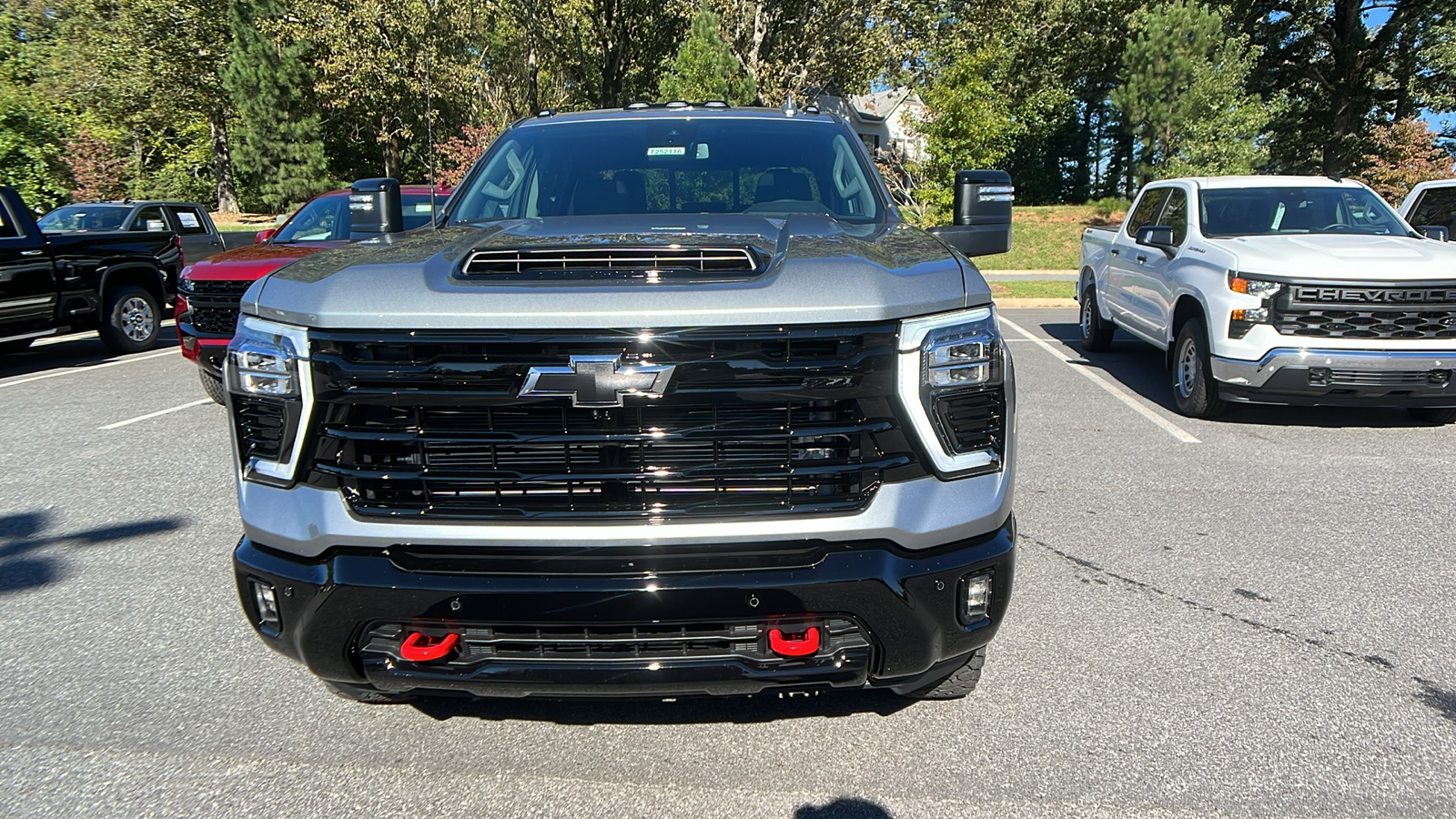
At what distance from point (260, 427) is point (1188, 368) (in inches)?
272

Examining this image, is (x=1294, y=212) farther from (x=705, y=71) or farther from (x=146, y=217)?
(x=705, y=71)

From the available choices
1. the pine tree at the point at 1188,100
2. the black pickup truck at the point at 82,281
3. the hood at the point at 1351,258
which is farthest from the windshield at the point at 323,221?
the pine tree at the point at 1188,100

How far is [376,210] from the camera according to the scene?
4.19 metres

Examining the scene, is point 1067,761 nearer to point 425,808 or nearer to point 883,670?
point 883,670

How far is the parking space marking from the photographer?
712cm

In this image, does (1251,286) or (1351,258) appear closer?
(1351,258)

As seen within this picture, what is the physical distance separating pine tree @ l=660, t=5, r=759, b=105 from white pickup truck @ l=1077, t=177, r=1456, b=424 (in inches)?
621

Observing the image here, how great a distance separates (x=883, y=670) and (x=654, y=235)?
142 cm

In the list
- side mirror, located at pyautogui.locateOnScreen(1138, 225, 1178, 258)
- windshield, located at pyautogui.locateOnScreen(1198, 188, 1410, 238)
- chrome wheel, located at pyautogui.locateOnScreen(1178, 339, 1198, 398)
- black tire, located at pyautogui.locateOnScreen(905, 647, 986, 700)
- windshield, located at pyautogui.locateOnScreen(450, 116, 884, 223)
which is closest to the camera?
black tire, located at pyautogui.locateOnScreen(905, 647, 986, 700)

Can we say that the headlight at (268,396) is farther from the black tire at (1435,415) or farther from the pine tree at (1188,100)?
the pine tree at (1188,100)

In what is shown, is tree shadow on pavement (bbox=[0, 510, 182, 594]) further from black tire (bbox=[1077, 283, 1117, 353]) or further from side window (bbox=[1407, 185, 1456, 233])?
side window (bbox=[1407, 185, 1456, 233])

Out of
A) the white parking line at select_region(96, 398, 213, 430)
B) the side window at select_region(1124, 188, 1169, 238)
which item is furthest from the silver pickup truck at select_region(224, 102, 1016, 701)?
the side window at select_region(1124, 188, 1169, 238)

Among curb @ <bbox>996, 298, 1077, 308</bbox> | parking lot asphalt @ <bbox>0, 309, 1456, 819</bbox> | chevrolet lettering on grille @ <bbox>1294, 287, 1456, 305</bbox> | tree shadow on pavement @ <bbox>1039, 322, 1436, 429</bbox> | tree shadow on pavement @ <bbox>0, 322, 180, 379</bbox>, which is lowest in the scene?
curb @ <bbox>996, 298, 1077, 308</bbox>

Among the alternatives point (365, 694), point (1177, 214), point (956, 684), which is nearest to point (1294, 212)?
point (1177, 214)
